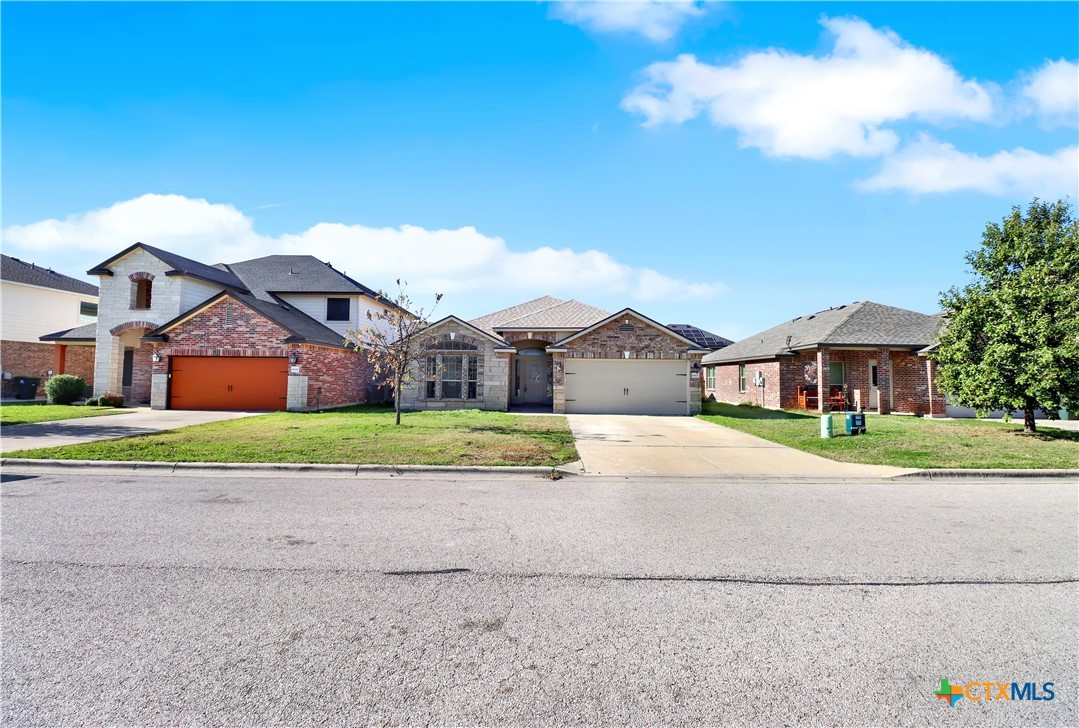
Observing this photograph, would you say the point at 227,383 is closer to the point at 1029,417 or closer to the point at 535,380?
the point at 535,380

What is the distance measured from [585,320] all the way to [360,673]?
83.7 feet

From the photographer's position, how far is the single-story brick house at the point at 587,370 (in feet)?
71.1

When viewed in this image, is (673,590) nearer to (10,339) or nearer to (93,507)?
(93,507)

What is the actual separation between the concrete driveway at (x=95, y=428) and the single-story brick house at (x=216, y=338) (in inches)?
70.1

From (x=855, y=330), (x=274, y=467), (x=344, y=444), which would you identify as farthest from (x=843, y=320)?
(x=274, y=467)

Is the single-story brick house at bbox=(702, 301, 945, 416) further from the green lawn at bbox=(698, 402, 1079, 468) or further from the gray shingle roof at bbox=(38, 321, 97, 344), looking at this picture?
the gray shingle roof at bbox=(38, 321, 97, 344)

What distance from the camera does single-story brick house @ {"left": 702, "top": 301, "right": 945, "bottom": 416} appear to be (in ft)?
70.6

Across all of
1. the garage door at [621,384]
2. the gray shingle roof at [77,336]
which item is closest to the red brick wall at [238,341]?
the gray shingle roof at [77,336]

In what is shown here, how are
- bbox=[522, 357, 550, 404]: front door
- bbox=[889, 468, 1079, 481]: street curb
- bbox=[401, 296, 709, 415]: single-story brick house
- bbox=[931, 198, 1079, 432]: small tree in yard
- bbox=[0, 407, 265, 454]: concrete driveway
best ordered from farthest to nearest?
1. bbox=[522, 357, 550, 404]: front door
2. bbox=[401, 296, 709, 415]: single-story brick house
3. bbox=[931, 198, 1079, 432]: small tree in yard
4. bbox=[0, 407, 265, 454]: concrete driveway
5. bbox=[889, 468, 1079, 481]: street curb

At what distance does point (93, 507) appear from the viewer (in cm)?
633

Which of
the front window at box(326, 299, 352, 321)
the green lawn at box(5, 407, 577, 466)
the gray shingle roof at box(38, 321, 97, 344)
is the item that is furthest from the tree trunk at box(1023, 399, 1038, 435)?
the gray shingle roof at box(38, 321, 97, 344)

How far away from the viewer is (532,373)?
88.0 feet

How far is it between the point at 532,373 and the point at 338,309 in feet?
34.3

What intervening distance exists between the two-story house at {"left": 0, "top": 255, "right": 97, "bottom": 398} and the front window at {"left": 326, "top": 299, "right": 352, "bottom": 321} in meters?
10.7
